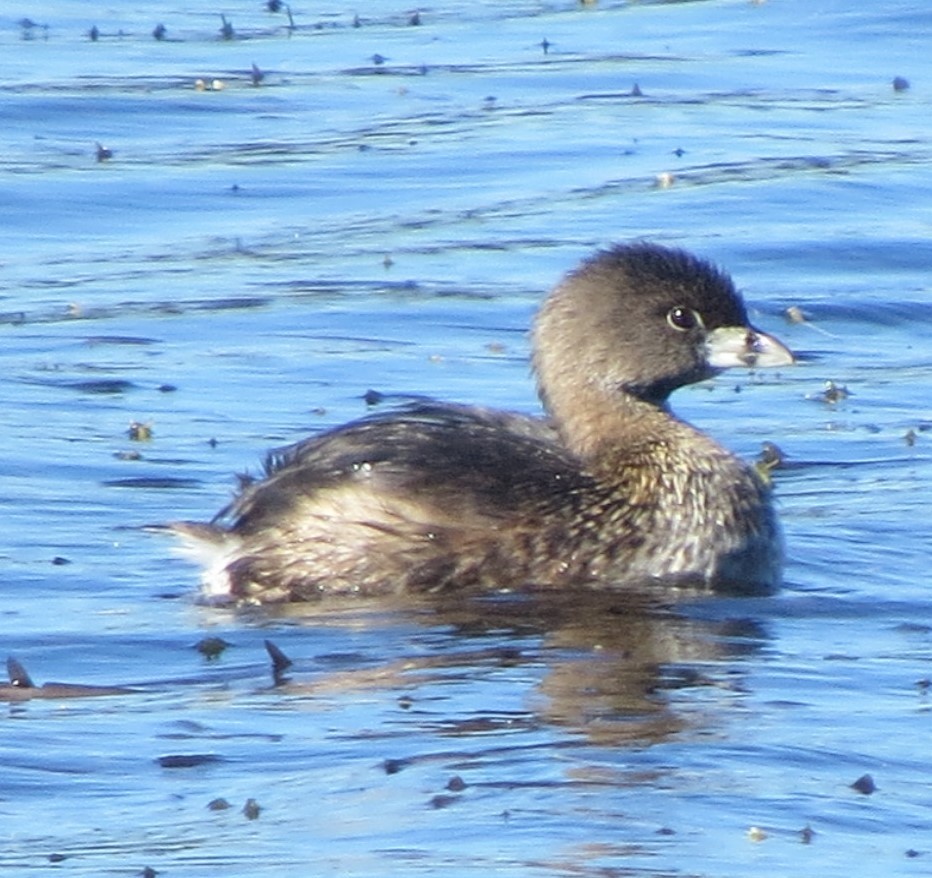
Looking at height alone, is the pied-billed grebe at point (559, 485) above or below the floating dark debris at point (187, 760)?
above

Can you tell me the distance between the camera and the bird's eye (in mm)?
10875

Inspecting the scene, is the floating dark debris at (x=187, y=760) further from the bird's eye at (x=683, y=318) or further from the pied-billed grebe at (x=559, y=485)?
the bird's eye at (x=683, y=318)

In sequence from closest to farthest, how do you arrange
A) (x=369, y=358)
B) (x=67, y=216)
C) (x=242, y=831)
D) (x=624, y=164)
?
(x=242, y=831) < (x=369, y=358) < (x=67, y=216) < (x=624, y=164)

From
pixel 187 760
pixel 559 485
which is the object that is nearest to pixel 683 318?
pixel 559 485

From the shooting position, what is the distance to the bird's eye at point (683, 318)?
10.9 meters

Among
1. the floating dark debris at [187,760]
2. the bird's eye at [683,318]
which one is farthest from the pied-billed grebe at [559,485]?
the floating dark debris at [187,760]

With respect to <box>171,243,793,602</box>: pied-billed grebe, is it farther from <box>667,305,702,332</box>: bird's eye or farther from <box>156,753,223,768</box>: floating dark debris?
<box>156,753,223,768</box>: floating dark debris

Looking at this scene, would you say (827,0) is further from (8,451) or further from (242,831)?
(242,831)

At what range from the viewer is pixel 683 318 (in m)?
10.9

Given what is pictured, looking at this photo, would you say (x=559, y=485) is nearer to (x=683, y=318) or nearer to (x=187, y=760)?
(x=683, y=318)

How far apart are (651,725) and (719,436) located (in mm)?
4077

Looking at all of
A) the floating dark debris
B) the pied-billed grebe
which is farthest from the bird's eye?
the floating dark debris

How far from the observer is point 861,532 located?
421 inches

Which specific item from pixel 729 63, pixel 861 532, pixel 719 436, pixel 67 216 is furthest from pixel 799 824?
pixel 729 63
